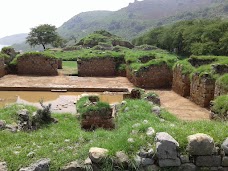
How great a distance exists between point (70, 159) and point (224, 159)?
7.82 feet

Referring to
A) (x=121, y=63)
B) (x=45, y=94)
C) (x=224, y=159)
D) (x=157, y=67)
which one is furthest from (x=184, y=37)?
(x=224, y=159)

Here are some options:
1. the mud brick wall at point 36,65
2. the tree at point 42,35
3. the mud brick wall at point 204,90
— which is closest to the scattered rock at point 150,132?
the mud brick wall at point 204,90

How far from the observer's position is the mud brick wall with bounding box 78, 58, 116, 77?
21.8 metres

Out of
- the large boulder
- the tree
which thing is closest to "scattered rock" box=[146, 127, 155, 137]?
the large boulder

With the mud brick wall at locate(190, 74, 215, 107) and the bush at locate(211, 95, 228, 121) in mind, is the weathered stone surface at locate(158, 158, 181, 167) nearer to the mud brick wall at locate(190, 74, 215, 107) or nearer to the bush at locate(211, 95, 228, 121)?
the bush at locate(211, 95, 228, 121)

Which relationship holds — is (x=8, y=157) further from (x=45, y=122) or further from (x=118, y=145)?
(x=45, y=122)

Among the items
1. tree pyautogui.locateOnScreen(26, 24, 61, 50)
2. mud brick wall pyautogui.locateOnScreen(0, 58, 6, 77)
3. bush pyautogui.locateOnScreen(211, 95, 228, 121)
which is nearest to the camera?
bush pyautogui.locateOnScreen(211, 95, 228, 121)

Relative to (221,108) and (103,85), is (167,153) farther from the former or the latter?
→ (103,85)

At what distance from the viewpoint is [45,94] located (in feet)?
50.8

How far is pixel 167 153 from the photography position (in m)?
4.79

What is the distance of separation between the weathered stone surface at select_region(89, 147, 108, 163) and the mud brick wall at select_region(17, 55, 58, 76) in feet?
57.3

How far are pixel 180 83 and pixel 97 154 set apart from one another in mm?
11731

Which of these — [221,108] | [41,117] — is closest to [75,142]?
[41,117]

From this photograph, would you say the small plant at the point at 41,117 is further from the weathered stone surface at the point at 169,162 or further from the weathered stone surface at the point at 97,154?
the weathered stone surface at the point at 169,162
